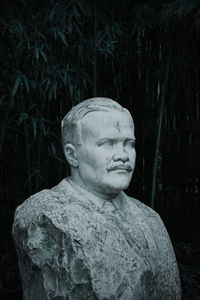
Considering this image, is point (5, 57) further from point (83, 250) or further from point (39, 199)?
point (83, 250)

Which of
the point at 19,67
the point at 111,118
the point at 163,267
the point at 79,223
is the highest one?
the point at 19,67

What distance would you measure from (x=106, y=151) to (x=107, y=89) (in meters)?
2.37

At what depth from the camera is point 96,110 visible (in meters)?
2.79

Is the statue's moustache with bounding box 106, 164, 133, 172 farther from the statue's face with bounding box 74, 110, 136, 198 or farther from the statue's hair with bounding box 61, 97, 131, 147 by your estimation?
the statue's hair with bounding box 61, 97, 131, 147

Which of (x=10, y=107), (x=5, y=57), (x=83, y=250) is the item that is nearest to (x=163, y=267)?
(x=83, y=250)

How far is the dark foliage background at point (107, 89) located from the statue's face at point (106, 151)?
136 centimetres

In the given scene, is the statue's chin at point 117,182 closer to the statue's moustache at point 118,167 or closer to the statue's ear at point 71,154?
the statue's moustache at point 118,167

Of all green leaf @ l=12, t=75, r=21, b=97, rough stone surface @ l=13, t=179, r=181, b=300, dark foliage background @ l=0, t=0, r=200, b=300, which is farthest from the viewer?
dark foliage background @ l=0, t=0, r=200, b=300

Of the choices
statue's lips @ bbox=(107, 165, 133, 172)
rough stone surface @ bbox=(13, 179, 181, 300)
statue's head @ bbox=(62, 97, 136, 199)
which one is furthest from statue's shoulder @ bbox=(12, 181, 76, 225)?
statue's lips @ bbox=(107, 165, 133, 172)

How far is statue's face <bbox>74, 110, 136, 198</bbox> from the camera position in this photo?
273 cm

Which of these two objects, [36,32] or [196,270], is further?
[196,270]

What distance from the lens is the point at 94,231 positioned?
2639mm

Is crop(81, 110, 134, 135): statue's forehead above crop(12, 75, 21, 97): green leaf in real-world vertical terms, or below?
below

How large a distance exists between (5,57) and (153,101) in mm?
1459
